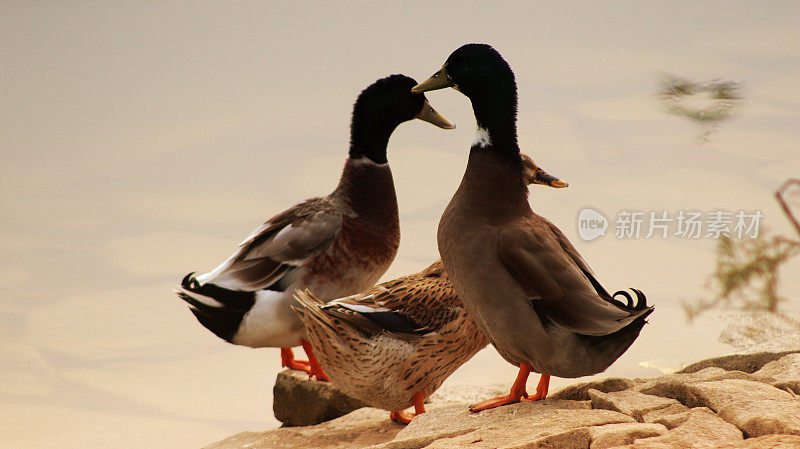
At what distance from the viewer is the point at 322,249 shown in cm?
420

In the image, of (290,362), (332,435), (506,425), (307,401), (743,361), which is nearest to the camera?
(506,425)

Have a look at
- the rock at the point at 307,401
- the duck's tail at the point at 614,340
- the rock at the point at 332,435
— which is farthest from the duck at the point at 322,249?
the duck's tail at the point at 614,340

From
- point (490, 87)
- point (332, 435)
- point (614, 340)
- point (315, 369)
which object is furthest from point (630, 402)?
point (315, 369)

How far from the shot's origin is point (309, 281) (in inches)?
163

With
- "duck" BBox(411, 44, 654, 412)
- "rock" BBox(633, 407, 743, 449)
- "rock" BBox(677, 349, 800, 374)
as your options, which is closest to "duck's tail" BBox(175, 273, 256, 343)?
"duck" BBox(411, 44, 654, 412)

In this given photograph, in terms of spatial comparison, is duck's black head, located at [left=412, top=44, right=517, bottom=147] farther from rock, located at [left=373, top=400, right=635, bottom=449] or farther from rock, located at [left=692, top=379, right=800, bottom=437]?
rock, located at [left=692, top=379, right=800, bottom=437]

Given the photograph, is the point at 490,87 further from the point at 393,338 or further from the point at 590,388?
the point at 590,388

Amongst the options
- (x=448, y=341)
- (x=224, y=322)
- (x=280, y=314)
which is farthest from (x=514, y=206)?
(x=224, y=322)

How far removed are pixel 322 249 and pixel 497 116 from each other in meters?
1.44

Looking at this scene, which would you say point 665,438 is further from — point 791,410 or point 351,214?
point 351,214

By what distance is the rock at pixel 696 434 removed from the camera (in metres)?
2.59

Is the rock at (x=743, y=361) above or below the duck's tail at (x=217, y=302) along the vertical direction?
below

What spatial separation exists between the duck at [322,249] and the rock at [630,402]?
61.8 inches

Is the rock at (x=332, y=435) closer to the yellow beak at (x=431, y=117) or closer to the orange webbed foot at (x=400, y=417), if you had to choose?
the orange webbed foot at (x=400, y=417)
